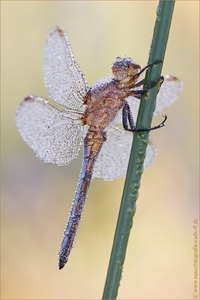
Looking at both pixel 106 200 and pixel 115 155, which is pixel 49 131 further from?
pixel 106 200

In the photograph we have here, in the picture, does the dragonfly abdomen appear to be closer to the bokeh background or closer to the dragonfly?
the dragonfly

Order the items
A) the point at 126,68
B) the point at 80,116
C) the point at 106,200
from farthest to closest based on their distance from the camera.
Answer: the point at 106,200 < the point at 80,116 < the point at 126,68

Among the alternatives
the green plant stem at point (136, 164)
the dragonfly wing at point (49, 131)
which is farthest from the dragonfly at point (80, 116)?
the green plant stem at point (136, 164)

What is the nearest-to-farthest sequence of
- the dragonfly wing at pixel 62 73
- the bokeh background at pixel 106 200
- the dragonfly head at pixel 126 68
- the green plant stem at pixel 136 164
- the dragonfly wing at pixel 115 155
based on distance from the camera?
the green plant stem at pixel 136 164
the dragonfly head at pixel 126 68
the dragonfly wing at pixel 62 73
the dragonfly wing at pixel 115 155
the bokeh background at pixel 106 200

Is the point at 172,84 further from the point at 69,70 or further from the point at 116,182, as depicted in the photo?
the point at 116,182

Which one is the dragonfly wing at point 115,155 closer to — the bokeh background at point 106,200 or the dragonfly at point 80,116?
the dragonfly at point 80,116

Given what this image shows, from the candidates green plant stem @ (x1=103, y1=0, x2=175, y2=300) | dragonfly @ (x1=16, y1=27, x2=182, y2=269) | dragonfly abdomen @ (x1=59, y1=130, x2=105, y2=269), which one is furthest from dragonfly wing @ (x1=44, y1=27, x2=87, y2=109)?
green plant stem @ (x1=103, y1=0, x2=175, y2=300)

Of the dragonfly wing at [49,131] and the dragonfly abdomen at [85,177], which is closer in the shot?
the dragonfly abdomen at [85,177]

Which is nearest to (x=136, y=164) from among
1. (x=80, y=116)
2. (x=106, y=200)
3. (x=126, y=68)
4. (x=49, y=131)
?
(x=126, y=68)
